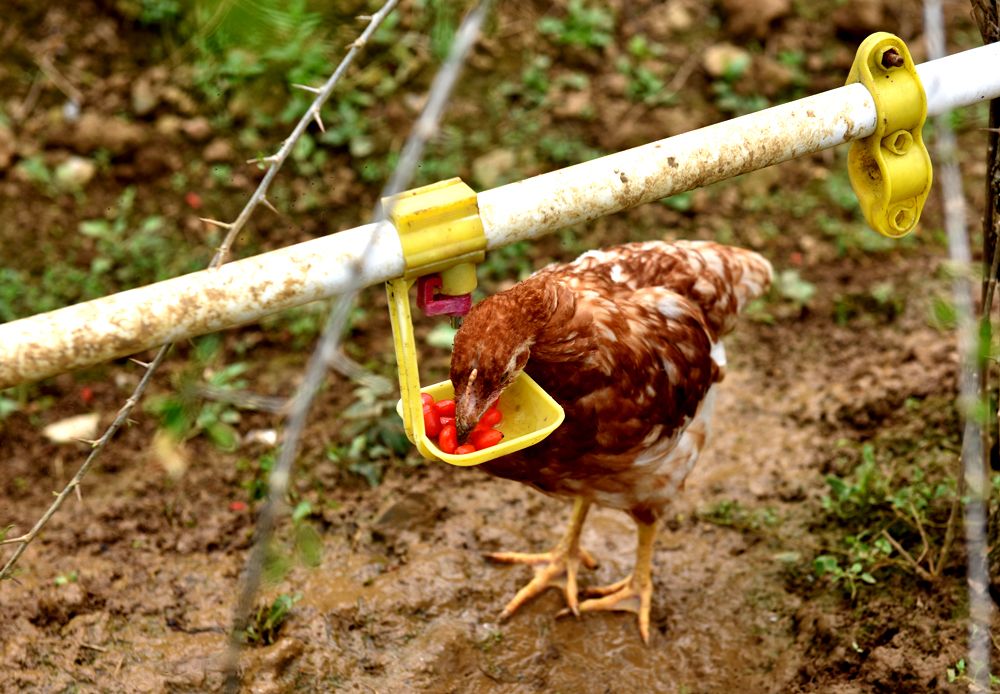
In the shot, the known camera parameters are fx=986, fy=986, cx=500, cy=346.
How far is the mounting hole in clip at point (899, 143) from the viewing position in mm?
2422

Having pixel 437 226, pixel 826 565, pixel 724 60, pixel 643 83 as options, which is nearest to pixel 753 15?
pixel 724 60

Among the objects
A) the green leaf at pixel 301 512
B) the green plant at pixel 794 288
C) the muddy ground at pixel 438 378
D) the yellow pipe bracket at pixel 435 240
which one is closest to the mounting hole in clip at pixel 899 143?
the muddy ground at pixel 438 378

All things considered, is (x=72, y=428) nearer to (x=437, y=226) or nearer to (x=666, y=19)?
(x=437, y=226)

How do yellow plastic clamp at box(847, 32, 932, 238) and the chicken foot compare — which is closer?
yellow plastic clamp at box(847, 32, 932, 238)

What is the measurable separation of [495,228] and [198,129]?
403cm

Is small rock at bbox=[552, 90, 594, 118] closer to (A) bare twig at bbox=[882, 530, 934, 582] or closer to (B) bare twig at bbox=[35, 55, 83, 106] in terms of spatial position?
(B) bare twig at bbox=[35, 55, 83, 106]

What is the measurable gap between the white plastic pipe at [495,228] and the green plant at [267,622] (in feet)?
6.07

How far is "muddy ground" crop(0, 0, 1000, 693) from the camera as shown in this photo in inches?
135

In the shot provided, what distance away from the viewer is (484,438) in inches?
100

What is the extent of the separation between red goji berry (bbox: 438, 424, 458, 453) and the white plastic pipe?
59 centimetres

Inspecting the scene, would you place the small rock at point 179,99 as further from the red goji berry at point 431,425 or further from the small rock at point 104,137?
the red goji berry at point 431,425

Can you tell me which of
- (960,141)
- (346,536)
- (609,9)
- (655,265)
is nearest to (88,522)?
(346,536)

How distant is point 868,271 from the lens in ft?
17.3

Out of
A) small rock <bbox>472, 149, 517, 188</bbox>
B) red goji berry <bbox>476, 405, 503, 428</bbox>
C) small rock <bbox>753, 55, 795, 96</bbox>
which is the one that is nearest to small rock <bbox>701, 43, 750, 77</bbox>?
small rock <bbox>753, 55, 795, 96</bbox>
